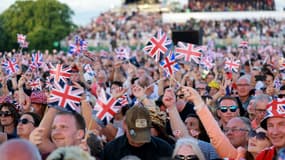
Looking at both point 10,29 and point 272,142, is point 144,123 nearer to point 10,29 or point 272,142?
point 272,142

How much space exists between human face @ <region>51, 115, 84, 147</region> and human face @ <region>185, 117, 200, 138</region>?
1957mm

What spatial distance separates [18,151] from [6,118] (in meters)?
3.73

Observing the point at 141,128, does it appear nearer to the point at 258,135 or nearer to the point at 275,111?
the point at 258,135

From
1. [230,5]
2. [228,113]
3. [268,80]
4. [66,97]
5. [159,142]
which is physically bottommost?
[159,142]

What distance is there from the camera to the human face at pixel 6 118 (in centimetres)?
863

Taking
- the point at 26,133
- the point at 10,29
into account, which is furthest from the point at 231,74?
the point at 10,29

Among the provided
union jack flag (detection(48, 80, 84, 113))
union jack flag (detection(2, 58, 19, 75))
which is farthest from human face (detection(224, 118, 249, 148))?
union jack flag (detection(2, 58, 19, 75))

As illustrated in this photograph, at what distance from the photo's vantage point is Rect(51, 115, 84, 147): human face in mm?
6453

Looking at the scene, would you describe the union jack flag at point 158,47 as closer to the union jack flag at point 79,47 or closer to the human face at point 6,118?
the human face at point 6,118

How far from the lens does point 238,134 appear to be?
7777mm

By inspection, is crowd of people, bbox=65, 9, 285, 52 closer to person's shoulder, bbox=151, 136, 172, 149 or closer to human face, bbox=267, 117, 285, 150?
person's shoulder, bbox=151, 136, 172, 149

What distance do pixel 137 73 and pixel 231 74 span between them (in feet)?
6.19

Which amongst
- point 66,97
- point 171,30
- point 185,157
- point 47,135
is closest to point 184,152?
point 185,157

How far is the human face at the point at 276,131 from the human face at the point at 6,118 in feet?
9.08
